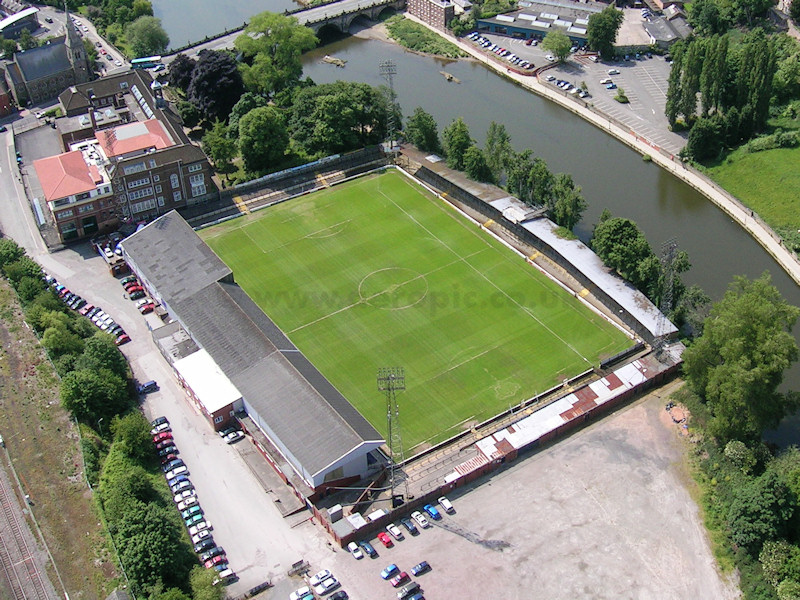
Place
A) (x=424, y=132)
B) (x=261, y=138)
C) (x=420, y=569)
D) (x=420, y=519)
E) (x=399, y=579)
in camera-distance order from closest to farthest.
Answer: (x=399, y=579) → (x=420, y=569) → (x=420, y=519) → (x=261, y=138) → (x=424, y=132)

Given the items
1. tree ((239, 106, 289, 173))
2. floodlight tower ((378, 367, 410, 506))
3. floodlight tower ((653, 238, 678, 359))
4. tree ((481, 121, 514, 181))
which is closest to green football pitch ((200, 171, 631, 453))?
floodlight tower ((378, 367, 410, 506))

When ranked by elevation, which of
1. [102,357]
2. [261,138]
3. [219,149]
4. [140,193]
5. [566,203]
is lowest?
[102,357]

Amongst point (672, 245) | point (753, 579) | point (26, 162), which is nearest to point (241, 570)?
point (753, 579)

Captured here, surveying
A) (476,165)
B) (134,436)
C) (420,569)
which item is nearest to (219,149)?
(476,165)

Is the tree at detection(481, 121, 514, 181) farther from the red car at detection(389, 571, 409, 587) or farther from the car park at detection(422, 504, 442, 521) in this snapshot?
the red car at detection(389, 571, 409, 587)

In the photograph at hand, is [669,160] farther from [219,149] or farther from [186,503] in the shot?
[186,503]

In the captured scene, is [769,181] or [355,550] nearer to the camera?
[355,550]

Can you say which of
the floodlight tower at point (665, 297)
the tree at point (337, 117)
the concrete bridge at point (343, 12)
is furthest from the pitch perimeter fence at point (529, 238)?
the concrete bridge at point (343, 12)
